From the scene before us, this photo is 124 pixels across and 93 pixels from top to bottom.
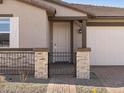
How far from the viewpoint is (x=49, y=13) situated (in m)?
16.1

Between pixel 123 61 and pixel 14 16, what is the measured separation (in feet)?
28.2

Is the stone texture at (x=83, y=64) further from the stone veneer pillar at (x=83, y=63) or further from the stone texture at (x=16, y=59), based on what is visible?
the stone texture at (x=16, y=59)

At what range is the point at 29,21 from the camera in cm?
1546

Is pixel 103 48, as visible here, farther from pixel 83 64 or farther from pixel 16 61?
pixel 16 61

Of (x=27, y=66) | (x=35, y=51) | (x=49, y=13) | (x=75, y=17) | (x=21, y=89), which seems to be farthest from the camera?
(x=75, y=17)

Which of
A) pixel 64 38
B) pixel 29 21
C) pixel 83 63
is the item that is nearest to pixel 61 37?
pixel 64 38

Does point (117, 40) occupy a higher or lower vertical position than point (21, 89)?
higher

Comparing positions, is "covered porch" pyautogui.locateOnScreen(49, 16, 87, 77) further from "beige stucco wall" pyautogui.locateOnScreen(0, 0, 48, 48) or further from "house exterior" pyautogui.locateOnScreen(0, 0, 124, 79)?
"beige stucco wall" pyautogui.locateOnScreen(0, 0, 48, 48)

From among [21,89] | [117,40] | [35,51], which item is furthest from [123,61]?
[21,89]

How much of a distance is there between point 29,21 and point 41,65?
2969 millimetres

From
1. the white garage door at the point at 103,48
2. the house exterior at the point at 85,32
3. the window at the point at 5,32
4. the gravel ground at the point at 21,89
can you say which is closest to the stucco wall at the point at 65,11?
the house exterior at the point at 85,32

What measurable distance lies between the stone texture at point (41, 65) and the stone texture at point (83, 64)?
1.49m

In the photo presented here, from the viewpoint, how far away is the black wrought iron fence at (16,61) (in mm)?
14652

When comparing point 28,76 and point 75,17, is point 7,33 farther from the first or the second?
point 75,17
